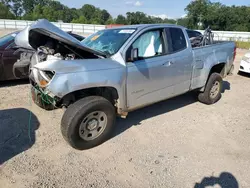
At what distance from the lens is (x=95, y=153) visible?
3.55m

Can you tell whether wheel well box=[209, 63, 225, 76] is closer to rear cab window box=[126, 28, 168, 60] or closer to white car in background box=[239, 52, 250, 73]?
rear cab window box=[126, 28, 168, 60]

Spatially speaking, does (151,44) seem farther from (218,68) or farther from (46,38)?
(218,68)

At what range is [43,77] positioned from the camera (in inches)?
130

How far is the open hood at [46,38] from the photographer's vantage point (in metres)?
3.20

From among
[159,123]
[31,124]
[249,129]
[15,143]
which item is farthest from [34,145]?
[249,129]

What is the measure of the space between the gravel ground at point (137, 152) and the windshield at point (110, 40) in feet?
4.81

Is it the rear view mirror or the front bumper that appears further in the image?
the front bumper

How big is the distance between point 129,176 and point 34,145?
1.62 m

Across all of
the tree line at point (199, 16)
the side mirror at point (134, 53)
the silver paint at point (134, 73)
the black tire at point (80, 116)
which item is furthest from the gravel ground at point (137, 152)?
the tree line at point (199, 16)

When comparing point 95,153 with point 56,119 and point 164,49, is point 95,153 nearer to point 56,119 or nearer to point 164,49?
point 56,119

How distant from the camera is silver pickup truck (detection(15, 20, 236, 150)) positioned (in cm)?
324

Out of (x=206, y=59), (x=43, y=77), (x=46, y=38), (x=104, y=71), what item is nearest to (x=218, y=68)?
(x=206, y=59)

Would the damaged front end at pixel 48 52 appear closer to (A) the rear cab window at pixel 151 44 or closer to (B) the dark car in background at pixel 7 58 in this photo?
(A) the rear cab window at pixel 151 44

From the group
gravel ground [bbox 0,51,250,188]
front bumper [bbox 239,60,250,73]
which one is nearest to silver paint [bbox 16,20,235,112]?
gravel ground [bbox 0,51,250,188]
